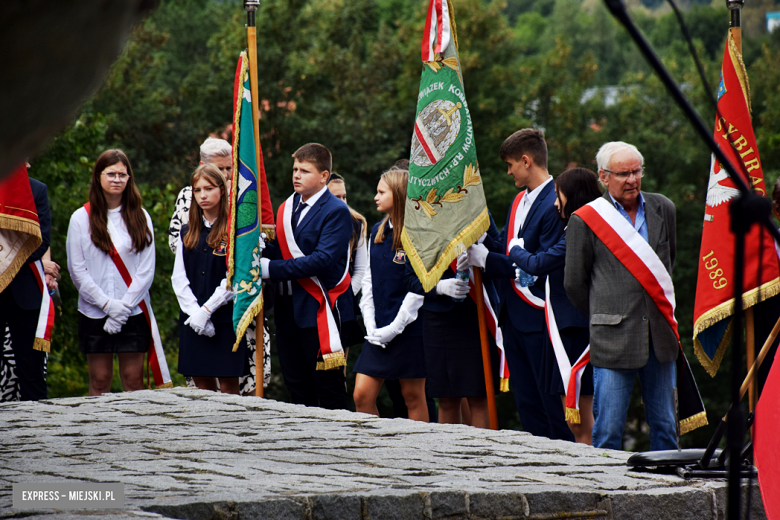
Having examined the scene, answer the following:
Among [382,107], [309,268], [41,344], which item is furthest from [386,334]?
[382,107]

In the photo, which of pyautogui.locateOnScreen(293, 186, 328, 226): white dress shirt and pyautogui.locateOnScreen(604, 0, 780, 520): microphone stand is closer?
pyautogui.locateOnScreen(604, 0, 780, 520): microphone stand

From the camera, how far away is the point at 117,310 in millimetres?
6484

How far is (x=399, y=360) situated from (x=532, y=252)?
1258 mm

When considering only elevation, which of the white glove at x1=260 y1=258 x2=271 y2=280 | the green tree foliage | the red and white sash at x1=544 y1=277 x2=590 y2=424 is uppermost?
the green tree foliage

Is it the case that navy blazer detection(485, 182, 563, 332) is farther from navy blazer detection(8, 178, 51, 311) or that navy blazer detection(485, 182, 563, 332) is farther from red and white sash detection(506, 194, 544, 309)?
navy blazer detection(8, 178, 51, 311)

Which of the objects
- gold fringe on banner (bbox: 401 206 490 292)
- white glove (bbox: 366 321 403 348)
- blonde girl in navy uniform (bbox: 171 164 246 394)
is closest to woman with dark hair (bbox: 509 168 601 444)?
gold fringe on banner (bbox: 401 206 490 292)

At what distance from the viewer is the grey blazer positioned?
4.95m

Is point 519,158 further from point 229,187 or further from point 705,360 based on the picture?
point 229,187

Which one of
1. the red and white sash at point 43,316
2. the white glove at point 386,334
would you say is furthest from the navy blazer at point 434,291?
the red and white sash at point 43,316

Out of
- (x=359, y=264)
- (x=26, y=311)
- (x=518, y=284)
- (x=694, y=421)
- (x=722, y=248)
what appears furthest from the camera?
(x=359, y=264)

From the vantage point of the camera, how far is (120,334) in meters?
6.55

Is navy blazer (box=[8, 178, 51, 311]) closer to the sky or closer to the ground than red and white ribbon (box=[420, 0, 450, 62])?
closer to the ground

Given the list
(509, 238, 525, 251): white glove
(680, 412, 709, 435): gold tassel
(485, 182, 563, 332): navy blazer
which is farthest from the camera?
(485, 182, 563, 332): navy blazer

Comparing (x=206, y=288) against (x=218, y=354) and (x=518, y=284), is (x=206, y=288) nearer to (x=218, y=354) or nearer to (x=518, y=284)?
(x=218, y=354)
